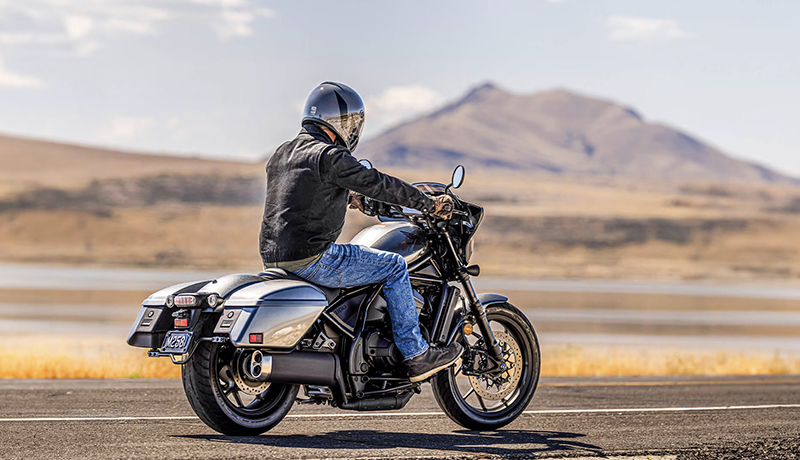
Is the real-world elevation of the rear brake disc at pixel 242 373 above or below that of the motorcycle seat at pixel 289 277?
below

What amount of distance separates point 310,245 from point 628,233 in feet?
285

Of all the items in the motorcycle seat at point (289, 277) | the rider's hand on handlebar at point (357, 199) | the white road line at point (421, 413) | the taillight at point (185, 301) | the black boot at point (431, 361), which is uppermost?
the rider's hand on handlebar at point (357, 199)

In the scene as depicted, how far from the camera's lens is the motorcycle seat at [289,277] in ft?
23.7

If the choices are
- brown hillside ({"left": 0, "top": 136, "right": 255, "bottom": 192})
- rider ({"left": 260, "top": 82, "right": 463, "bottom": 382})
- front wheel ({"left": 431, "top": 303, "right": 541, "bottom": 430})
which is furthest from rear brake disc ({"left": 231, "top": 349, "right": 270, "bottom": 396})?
brown hillside ({"left": 0, "top": 136, "right": 255, "bottom": 192})

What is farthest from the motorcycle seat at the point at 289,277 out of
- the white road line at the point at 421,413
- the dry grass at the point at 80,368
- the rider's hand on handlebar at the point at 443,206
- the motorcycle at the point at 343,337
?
the dry grass at the point at 80,368

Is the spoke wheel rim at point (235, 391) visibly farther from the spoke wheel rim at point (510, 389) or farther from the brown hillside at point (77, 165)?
the brown hillside at point (77, 165)

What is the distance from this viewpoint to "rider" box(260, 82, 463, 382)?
281 inches

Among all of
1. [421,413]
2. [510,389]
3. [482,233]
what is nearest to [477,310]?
[510,389]

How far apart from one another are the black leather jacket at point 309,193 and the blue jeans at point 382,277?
0.41 feet

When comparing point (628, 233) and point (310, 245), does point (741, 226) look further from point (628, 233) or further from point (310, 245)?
point (310, 245)

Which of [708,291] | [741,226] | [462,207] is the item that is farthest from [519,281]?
[462,207]

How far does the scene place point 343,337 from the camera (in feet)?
24.4

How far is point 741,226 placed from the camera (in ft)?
317

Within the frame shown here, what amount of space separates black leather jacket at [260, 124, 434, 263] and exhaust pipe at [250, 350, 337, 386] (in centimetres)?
67
